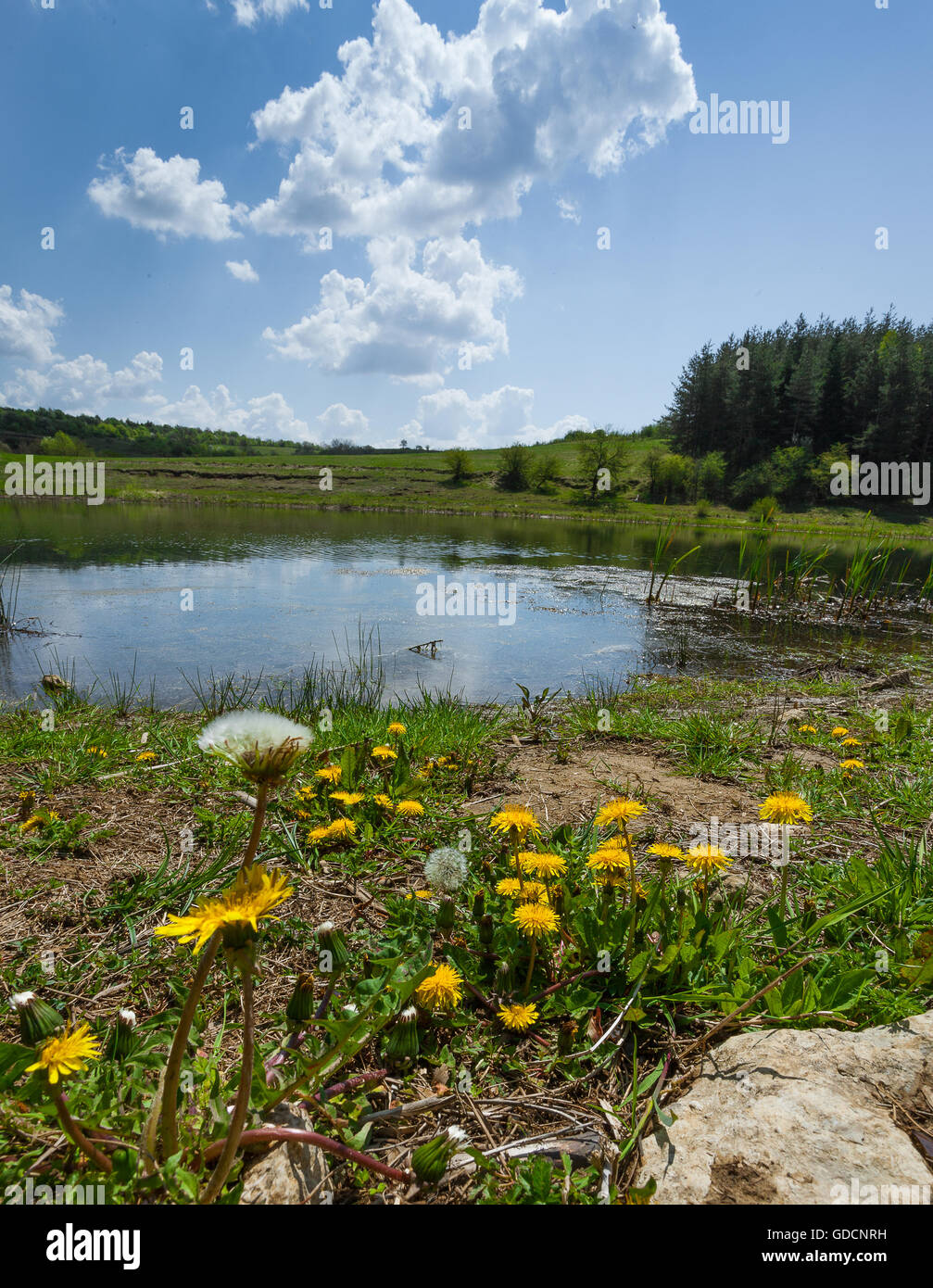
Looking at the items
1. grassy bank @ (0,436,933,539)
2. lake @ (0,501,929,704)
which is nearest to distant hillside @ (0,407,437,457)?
grassy bank @ (0,436,933,539)

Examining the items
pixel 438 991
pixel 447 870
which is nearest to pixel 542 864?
pixel 447 870

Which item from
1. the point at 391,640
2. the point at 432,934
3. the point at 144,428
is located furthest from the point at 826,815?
the point at 144,428

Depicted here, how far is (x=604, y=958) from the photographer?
1.83 metres

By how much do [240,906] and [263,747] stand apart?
0.81ft

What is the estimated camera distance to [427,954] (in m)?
1.79

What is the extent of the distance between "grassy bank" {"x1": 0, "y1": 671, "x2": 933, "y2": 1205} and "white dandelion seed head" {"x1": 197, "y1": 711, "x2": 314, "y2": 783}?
0.14 metres

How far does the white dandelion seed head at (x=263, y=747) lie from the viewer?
99 cm

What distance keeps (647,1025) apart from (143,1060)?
131 centimetres

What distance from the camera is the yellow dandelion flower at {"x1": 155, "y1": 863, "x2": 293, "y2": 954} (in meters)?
0.88

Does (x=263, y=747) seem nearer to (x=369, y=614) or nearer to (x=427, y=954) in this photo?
(x=427, y=954)

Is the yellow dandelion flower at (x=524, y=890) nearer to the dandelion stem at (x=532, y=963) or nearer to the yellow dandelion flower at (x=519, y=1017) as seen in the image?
the dandelion stem at (x=532, y=963)

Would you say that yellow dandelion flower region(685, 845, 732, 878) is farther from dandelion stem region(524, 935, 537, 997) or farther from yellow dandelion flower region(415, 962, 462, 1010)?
yellow dandelion flower region(415, 962, 462, 1010)

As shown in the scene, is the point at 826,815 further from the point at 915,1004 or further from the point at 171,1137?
the point at 171,1137
